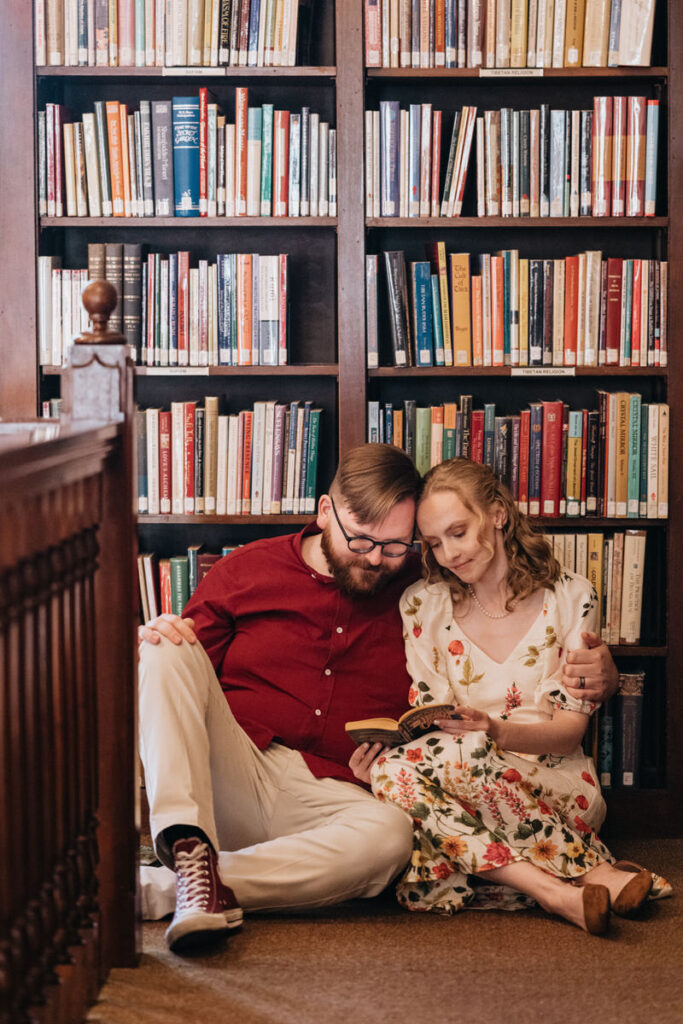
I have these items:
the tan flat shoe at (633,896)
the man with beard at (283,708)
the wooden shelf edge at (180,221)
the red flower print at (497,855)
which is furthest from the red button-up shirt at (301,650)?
the wooden shelf edge at (180,221)

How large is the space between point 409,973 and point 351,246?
165cm

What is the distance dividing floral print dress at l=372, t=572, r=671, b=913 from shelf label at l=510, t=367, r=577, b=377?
561 mm

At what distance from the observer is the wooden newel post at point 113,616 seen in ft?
5.61

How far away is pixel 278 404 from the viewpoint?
2842mm

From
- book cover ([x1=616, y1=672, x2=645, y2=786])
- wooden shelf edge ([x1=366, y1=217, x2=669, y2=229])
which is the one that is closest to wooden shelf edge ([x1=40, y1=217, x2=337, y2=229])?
wooden shelf edge ([x1=366, y1=217, x2=669, y2=229])

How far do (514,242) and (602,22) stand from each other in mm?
568

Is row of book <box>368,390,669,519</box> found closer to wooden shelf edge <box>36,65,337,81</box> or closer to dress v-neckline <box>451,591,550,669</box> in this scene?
dress v-neckline <box>451,591,550,669</box>

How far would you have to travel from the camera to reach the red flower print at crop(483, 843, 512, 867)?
6.98 ft

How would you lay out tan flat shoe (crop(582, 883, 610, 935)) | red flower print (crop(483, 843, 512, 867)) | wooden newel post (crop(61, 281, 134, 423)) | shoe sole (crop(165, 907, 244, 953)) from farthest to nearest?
red flower print (crop(483, 843, 512, 867)), tan flat shoe (crop(582, 883, 610, 935)), shoe sole (crop(165, 907, 244, 953)), wooden newel post (crop(61, 281, 134, 423))

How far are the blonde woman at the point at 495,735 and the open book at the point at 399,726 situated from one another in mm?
46

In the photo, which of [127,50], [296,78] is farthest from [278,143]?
[127,50]

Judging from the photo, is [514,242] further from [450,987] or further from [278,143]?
[450,987]

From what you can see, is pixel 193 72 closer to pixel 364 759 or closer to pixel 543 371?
pixel 543 371

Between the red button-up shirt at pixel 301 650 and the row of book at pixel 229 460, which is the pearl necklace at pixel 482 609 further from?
the row of book at pixel 229 460
